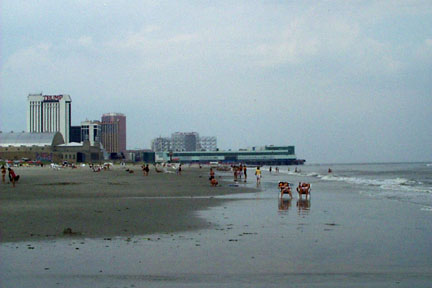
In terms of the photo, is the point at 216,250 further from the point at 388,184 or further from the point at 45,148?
the point at 45,148

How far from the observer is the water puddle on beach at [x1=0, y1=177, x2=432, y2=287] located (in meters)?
7.34

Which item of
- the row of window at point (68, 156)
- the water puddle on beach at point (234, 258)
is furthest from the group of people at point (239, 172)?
the row of window at point (68, 156)

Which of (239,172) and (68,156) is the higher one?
(68,156)

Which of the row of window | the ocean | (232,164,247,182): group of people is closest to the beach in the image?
the ocean

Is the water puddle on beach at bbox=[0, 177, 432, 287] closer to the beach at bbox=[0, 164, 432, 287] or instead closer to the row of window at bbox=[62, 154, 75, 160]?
the beach at bbox=[0, 164, 432, 287]

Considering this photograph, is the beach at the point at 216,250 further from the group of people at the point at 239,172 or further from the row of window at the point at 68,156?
the row of window at the point at 68,156

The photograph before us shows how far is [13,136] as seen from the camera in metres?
171

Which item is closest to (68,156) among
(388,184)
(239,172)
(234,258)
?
(239,172)

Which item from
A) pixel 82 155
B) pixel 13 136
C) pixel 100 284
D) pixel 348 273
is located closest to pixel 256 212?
pixel 348 273

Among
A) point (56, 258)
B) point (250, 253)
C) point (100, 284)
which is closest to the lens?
point (100, 284)

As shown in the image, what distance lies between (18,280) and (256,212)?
10.8 metres

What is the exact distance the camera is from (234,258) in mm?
8875

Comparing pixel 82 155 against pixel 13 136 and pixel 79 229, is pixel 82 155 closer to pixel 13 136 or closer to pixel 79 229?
pixel 13 136

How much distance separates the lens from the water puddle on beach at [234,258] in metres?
7.34
